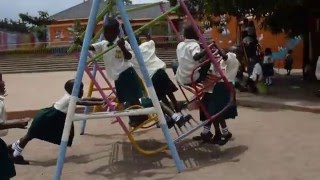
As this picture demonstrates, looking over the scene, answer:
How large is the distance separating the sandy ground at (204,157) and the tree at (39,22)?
142 feet

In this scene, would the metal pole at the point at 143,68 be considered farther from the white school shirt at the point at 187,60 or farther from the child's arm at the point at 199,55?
the white school shirt at the point at 187,60

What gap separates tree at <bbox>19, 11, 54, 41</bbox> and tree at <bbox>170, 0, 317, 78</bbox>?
38477mm

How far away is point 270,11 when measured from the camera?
32.2 feet

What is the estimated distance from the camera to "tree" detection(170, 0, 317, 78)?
9.24 m

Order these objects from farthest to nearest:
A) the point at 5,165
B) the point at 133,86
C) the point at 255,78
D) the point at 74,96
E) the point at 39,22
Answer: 1. the point at 39,22
2. the point at 255,78
3. the point at 133,86
4. the point at 74,96
5. the point at 5,165

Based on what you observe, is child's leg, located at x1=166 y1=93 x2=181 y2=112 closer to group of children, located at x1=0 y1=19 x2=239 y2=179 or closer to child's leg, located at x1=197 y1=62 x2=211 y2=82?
group of children, located at x1=0 y1=19 x2=239 y2=179

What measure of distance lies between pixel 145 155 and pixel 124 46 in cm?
133

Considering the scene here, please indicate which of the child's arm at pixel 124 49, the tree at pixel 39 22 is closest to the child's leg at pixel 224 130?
the child's arm at pixel 124 49

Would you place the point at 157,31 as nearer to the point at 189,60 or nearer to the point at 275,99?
the point at 275,99

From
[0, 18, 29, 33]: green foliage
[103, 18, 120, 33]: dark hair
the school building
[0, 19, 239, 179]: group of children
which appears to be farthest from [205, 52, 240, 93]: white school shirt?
[0, 18, 29, 33]: green foliage

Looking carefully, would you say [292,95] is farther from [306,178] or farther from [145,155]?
[306,178]

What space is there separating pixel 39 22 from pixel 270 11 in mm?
47239

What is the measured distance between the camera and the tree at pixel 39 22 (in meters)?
50.4

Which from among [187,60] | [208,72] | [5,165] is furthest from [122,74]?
[5,165]
